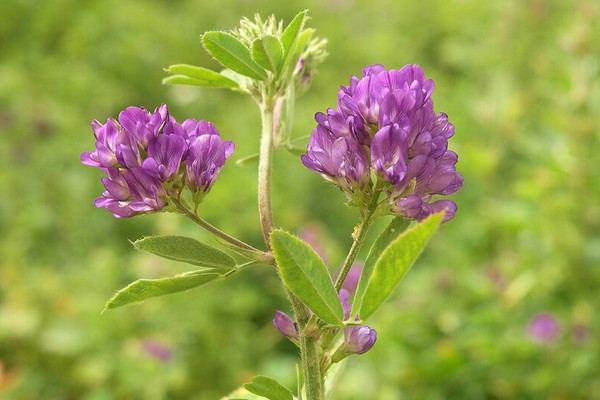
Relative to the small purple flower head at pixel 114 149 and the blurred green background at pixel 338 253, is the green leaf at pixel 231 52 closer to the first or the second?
the small purple flower head at pixel 114 149

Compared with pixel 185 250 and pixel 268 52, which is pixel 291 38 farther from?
pixel 185 250

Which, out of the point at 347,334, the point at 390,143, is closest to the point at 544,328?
the point at 347,334

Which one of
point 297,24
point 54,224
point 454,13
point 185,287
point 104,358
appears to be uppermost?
point 454,13

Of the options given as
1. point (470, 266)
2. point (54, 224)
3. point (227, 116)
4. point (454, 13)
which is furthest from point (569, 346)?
point (454, 13)

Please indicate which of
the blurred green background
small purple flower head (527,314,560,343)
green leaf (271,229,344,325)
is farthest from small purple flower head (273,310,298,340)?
small purple flower head (527,314,560,343)

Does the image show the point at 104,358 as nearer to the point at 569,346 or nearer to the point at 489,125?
the point at 569,346

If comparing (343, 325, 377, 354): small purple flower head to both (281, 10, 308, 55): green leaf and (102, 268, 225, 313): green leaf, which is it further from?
(281, 10, 308, 55): green leaf
